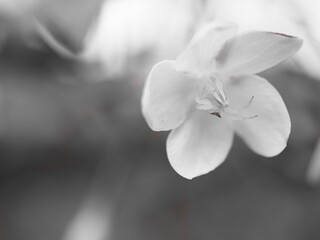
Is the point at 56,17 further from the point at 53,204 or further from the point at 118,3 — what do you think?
the point at 53,204

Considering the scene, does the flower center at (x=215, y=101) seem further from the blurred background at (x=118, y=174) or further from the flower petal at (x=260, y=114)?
the blurred background at (x=118, y=174)

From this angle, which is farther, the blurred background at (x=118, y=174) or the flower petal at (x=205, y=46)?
the blurred background at (x=118, y=174)

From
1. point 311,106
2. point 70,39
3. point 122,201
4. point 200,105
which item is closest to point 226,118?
point 200,105

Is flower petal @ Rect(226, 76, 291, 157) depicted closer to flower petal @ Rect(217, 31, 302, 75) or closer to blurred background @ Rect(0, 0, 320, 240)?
flower petal @ Rect(217, 31, 302, 75)

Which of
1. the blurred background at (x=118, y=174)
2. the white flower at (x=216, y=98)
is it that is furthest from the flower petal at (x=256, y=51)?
the blurred background at (x=118, y=174)

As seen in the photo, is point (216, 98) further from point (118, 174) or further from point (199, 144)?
point (118, 174)

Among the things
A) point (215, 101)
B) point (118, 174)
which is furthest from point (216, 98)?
point (118, 174)

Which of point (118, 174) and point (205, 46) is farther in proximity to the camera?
point (118, 174)

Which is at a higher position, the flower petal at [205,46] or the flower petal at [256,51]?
the flower petal at [205,46]
